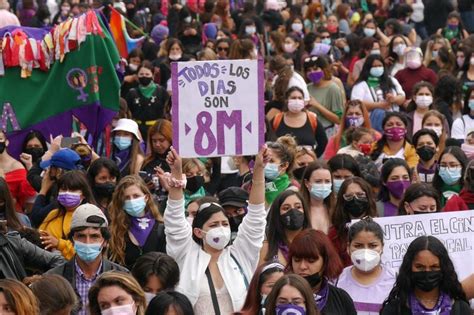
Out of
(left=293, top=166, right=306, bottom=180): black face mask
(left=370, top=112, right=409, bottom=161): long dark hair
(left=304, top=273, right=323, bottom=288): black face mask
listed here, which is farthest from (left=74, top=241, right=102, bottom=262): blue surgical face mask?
(left=370, top=112, right=409, bottom=161): long dark hair

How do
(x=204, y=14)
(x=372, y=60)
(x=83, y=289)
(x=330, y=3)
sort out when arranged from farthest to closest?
1. (x=330, y=3)
2. (x=204, y=14)
3. (x=372, y=60)
4. (x=83, y=289)

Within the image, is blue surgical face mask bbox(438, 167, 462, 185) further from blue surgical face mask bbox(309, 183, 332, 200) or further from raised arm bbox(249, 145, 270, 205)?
raised arm bbox(249, 145, 270, 205)

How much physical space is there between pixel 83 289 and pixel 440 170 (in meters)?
4.12

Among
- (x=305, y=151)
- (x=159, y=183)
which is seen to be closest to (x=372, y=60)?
(x=305, y=151)

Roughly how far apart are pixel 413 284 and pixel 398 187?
3.46 metres

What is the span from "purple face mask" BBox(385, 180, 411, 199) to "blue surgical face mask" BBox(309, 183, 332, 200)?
62 centimetres

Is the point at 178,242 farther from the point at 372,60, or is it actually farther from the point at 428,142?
the point at 372,60

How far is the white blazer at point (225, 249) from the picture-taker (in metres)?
10.2

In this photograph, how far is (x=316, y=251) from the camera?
383 inches

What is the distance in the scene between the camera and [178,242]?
1030 cm

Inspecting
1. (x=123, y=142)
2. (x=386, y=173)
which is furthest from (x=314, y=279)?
(x=123, y=142)

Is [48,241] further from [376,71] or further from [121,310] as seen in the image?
→ [376,71]

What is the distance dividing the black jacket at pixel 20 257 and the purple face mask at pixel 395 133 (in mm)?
4755

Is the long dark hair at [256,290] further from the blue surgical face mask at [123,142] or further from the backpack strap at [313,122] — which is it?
the backpack strap at [313,122]
